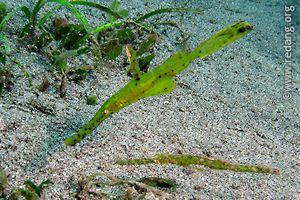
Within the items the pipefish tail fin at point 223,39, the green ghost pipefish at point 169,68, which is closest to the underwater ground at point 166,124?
the green ghost pipefish at point 169,68

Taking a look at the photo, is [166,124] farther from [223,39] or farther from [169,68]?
[223,39]

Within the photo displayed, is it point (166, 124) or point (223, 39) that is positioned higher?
point (223, 39)

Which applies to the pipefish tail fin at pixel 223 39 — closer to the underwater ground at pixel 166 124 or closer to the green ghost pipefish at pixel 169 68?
the green ghost pipefish at pixel 169 68

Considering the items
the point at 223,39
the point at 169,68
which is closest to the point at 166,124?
the point at 169,68

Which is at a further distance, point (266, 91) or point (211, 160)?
point (266, 91)

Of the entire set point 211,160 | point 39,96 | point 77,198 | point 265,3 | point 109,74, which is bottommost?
point 77,198

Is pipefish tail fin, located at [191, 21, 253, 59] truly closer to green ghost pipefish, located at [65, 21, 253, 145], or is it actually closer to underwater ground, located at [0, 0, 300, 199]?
green ghost pipefish, located at [65, 21, 253, 145]

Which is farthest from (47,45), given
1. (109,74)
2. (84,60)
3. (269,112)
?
(269,112)

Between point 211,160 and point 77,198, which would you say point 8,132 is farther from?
point 211,160

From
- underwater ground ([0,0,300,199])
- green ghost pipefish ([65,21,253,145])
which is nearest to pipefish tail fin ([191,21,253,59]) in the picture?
green ghost pipefish ([65,21,253,145])
